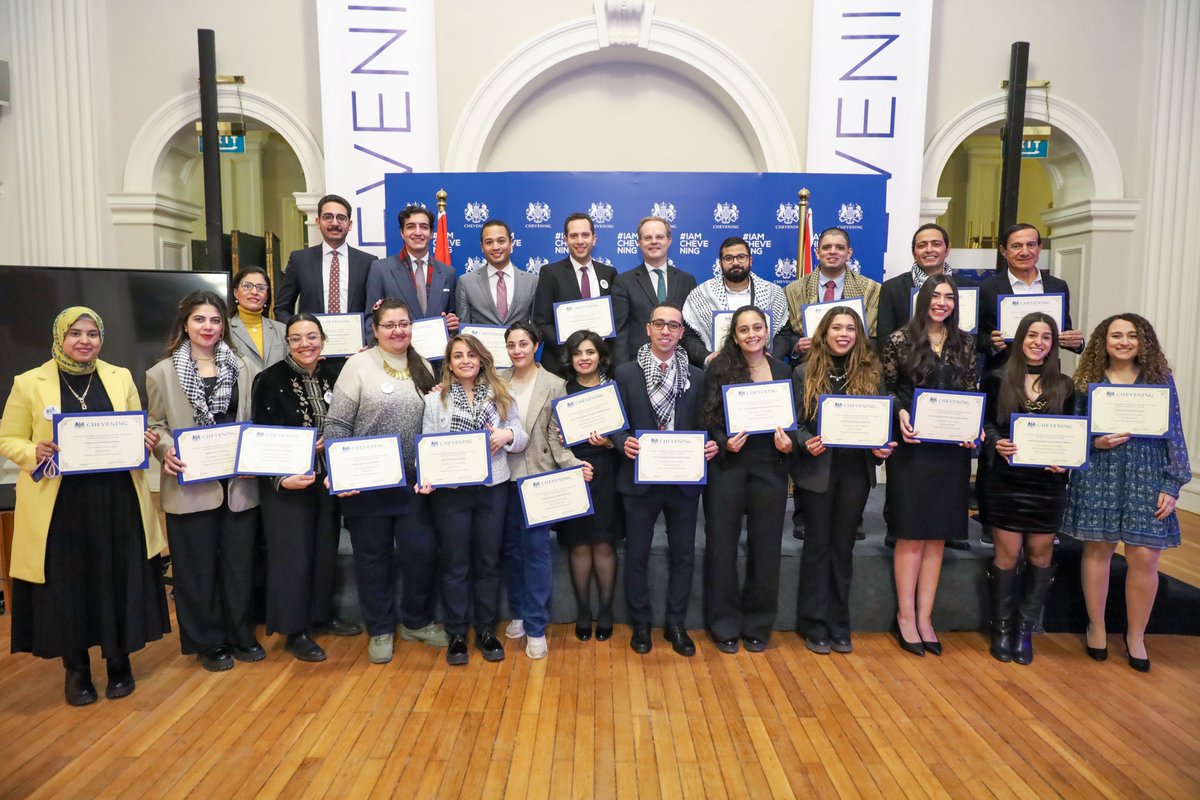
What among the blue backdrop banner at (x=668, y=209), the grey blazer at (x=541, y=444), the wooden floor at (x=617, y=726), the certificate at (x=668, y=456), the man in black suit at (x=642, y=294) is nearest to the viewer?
the wooden floor at (x=617, y=726)

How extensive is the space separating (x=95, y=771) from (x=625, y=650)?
7.03 ft

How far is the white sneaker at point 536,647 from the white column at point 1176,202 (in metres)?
6.00

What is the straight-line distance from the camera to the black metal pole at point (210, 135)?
237 inches

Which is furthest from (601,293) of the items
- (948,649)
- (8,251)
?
(8,251)

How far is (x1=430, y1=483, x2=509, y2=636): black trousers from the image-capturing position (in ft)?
10.8

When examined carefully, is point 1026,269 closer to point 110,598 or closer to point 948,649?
point 948,649


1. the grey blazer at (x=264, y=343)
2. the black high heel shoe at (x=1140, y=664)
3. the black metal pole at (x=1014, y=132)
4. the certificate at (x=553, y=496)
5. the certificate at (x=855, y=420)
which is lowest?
the black high heel shoe at (x=1140, y=664)

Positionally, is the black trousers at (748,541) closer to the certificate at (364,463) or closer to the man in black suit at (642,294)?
the man in black suit at (642,294)

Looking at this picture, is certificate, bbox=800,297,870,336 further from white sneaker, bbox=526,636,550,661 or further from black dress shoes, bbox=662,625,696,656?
white sneaker, bbox=526,636,550,661

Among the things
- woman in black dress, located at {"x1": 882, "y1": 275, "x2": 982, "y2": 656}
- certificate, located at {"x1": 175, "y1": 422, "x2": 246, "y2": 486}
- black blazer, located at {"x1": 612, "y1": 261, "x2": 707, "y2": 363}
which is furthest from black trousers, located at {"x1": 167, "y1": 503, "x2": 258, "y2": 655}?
woman in black dress, located at {"x1": 882, "y1": 275, "x2": 982, "y2": 656}

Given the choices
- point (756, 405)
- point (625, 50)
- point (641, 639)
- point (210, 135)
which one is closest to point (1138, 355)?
point (756, 405)

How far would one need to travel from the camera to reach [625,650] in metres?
3.53

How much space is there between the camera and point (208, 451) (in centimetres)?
306

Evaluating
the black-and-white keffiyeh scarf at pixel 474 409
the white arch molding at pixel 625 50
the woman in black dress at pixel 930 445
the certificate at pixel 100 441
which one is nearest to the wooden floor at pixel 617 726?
the woman in black dress at pixel 930 445
